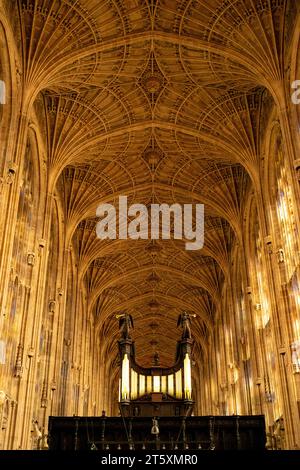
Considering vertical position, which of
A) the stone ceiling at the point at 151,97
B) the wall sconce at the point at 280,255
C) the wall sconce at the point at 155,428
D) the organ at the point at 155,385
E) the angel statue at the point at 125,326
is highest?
the stone ceiling at the point at 151,97

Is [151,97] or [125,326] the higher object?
[151,97]

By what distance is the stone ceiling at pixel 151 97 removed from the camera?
75.5ft

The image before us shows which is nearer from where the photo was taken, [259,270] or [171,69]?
[171,69]

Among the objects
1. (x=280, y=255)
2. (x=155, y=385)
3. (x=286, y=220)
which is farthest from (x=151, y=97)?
(x=155, y=385)

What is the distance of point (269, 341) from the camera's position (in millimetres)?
27812

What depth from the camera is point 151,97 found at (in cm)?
2817

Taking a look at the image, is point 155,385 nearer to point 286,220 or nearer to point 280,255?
point 280,255

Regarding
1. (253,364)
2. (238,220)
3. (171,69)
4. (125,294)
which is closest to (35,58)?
(171,69)

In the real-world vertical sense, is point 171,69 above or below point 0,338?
above

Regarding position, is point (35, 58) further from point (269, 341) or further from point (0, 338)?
point (269, 341)

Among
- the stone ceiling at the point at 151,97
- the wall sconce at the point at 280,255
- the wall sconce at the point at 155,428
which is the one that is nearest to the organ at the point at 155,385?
the stone ceiling at the point at 151,97

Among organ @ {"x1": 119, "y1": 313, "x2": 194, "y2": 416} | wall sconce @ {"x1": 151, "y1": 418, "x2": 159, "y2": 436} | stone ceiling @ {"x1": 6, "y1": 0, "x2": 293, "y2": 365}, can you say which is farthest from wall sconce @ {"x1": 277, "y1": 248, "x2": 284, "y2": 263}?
organ @ {"x1": 119, "y1": 313, "x2": 194, "y2": 416}

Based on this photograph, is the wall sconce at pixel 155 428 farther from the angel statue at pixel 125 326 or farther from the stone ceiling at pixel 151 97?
the angel statue at pixel 125 326
